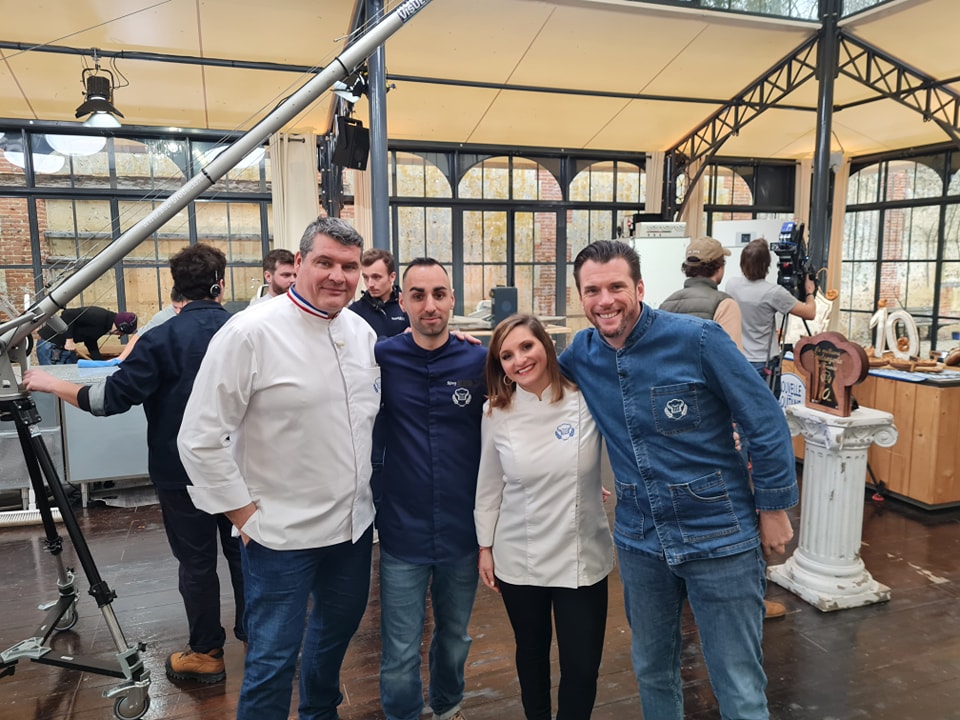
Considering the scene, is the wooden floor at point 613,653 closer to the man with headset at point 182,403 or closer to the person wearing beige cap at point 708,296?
the man with headset at point 182,403

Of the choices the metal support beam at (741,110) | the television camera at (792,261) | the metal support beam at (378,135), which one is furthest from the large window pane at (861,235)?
the metal support beam at (378,135)

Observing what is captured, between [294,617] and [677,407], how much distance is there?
106cm

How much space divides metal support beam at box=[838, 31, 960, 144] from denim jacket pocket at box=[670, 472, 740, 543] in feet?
22.1

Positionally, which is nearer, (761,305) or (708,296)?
(708,296)

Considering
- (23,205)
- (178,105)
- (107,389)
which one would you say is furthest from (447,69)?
(107,389)

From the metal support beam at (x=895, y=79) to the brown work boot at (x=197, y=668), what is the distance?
24.2 ft

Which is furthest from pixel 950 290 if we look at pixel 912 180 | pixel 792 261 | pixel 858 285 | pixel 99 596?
pixel 99 596

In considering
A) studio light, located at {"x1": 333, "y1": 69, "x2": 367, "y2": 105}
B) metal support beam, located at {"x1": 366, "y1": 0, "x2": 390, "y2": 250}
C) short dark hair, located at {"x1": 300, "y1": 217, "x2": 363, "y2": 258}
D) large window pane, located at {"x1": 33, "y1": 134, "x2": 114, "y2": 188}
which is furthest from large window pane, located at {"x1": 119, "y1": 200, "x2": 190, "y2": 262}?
short dark hair, located at {"x1": 300, "y1": 217, "x2": 363, "y2": 258}

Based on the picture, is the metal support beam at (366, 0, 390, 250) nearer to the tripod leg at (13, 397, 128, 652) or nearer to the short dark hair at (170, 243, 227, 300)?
the short dark hair at (170, 243, 227, 300)

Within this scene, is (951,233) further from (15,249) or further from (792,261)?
(15,249)

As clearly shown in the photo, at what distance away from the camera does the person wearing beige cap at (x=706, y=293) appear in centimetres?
268

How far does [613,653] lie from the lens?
2432mm

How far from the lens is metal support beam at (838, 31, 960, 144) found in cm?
662

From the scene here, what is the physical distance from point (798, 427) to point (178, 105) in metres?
6.66
